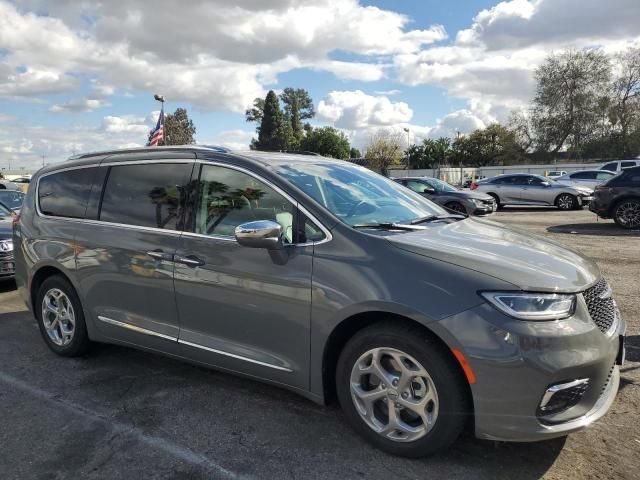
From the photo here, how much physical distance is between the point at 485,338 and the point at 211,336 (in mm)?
1813

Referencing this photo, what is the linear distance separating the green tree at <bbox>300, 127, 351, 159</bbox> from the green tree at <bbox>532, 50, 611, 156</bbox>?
107ft

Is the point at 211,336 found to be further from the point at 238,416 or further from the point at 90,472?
the point at 90,472

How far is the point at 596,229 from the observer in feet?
41.2

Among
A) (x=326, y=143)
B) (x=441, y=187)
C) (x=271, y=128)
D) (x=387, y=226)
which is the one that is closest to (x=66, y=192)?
(x=387, y=226)

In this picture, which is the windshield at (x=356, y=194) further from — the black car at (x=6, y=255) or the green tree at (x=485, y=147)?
the green tree at (x=485, y=147)

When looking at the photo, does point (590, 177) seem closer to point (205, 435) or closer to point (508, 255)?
point (508, 255)

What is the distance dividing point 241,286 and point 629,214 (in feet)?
38.2

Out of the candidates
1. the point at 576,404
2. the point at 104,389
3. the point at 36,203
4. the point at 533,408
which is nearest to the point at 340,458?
the point at 533,408

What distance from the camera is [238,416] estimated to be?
3490 millimetres

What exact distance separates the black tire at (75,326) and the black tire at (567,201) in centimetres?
1806

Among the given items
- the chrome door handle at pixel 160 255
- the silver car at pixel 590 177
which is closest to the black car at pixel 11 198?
the chrome door handle at pixel 160 255

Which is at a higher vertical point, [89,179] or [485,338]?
[89,179]

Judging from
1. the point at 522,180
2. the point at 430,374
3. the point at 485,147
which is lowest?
the point at 430,374

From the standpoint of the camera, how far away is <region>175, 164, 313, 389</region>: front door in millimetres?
3166
